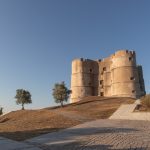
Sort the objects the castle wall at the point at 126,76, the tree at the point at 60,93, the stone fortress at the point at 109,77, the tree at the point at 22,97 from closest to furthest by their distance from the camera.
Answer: the tree at the point at 60,93, the tree at the point at 22,97, the castle wall at the point at 126,76, the stone fortress at the point at 109,77

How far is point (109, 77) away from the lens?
52.8m

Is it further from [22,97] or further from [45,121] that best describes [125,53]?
[45,121]

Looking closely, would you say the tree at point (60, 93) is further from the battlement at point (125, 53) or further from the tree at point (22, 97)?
the battlement at point (125, 53)

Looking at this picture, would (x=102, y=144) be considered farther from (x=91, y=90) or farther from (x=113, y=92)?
(x=91, y=90)

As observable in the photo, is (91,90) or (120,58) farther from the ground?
(120,58)

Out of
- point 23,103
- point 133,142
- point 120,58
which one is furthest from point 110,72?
point 133,142

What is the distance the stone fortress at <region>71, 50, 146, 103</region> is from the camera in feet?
156

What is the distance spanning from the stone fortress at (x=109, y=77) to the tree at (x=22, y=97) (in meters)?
12.3

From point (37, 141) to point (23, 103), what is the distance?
37.1m

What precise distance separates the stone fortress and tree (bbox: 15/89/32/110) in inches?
485

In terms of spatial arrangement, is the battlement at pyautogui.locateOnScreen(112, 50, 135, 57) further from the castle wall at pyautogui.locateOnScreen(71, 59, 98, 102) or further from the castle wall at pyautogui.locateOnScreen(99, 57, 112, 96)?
the castle wall at pyautogui.locateOnScreen(71, 59, 98, 102)

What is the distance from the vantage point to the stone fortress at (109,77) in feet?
156

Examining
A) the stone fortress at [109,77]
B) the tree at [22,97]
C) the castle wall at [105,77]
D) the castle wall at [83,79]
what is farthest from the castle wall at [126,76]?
the tree at [22,97]

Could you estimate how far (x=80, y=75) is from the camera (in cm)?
5409
